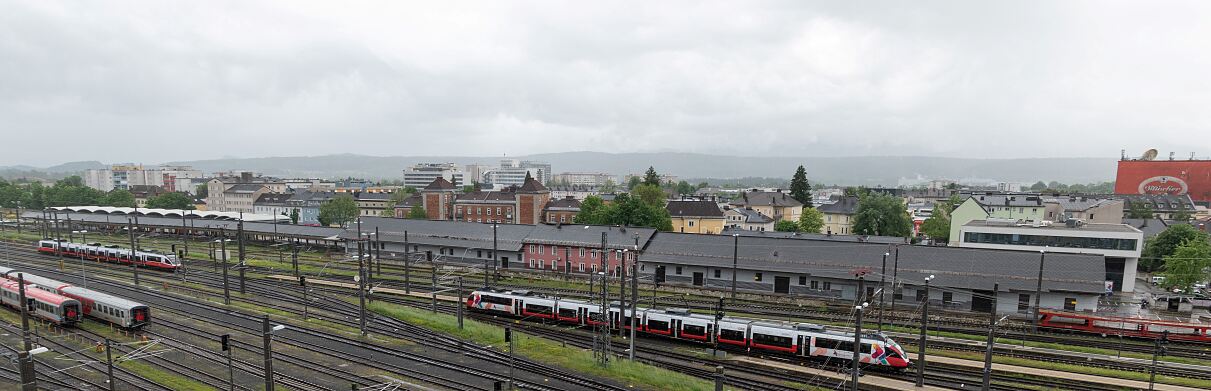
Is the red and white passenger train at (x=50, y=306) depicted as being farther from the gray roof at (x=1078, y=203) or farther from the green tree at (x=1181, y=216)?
the green tree at (x=1181, y=216)

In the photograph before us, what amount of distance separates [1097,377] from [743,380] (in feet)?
64.5

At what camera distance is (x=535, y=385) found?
28812 millimetres

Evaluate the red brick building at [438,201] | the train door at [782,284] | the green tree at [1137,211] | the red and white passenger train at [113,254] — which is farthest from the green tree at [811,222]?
the red and white passenger train at [113,254]

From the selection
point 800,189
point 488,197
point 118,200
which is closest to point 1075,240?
point 800,189

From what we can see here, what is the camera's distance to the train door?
51.6 metres

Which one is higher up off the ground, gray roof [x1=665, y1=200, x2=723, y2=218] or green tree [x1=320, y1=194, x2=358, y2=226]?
gray roof [x1=665, y1=200, x2=723, y2=218]

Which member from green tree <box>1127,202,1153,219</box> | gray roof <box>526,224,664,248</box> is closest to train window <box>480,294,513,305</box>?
gray roof <box>526,224,664,248</box>

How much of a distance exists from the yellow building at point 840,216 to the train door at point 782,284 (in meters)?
62.2

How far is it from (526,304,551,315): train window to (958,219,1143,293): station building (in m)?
44.1

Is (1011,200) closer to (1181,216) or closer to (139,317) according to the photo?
(1181,216)

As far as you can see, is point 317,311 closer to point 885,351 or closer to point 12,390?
point 12,390

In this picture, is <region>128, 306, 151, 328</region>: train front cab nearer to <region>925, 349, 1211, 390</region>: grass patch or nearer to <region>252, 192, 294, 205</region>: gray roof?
<region>925, 349, 1211, 390</region>: grass patch

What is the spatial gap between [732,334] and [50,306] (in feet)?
148

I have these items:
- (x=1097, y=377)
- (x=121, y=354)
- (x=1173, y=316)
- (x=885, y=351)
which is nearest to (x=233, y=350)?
(x=121, y=354)
